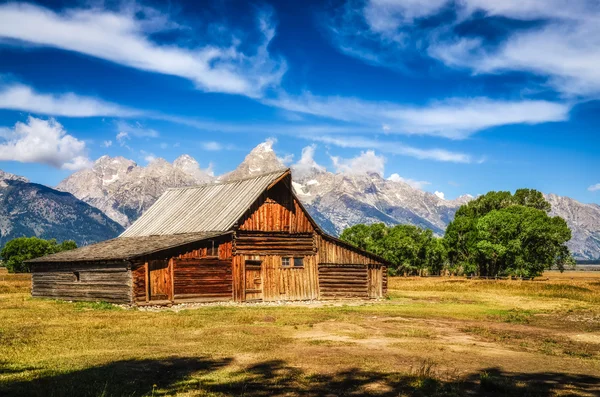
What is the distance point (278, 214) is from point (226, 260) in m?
5.52

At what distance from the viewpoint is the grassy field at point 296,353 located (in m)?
12.4

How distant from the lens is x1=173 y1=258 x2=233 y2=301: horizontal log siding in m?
35.6

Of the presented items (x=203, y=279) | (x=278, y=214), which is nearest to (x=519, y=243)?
(x=278, y=214)

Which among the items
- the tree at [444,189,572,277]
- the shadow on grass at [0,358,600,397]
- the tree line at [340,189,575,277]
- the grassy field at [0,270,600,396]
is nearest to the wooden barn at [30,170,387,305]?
the grassy field at [0,270,600,396]

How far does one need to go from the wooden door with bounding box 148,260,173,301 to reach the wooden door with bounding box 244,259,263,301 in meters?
5.66

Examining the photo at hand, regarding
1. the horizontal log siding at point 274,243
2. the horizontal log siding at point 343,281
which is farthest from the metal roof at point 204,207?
the horizontal log siding at point 343,281

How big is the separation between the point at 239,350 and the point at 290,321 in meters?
8.75

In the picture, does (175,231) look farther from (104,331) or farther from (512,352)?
(512,352)

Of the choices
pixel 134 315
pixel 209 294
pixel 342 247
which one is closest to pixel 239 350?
pixel 134 315

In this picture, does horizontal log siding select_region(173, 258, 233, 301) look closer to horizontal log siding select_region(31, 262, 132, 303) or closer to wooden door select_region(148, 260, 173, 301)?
wooden door select_region(148, 260, 173, 301)

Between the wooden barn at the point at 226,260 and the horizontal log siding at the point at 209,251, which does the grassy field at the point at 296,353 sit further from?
the horizontal log siding at the point at 209,251

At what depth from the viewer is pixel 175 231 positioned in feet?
141

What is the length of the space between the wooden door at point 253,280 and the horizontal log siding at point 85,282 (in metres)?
8.29

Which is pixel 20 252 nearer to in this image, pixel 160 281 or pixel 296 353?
pixel 160 281
